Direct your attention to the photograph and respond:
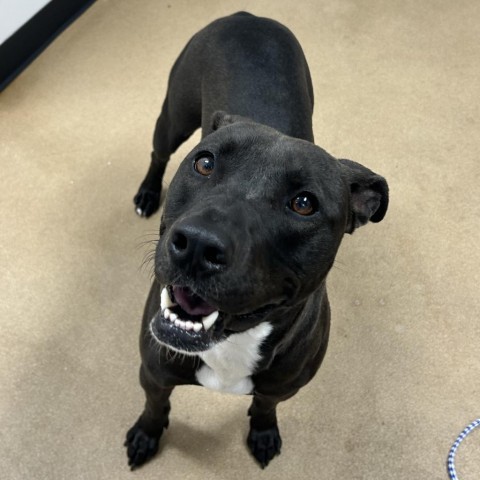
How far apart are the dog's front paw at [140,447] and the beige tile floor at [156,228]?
0.04 m

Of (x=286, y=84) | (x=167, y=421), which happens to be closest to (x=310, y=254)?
(x=286, y=84)

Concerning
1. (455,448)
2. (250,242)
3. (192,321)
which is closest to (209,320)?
(192,321)

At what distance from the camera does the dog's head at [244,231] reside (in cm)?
123

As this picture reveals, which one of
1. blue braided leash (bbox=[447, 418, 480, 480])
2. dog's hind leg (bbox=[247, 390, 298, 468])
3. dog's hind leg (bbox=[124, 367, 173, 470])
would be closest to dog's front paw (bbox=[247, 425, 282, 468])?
dog's hind leg (bbox=[247, 390, 298, 468])

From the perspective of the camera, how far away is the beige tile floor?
2.26 m

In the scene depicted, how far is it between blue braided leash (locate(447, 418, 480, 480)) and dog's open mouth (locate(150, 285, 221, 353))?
1.32m

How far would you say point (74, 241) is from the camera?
8.84ft

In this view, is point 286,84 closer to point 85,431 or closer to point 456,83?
point 85,431

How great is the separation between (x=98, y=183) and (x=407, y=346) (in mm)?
1571

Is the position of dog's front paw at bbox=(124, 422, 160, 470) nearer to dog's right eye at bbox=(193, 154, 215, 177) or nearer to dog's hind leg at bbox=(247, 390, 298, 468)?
dog's hind leg at bbox=(247, 390, 298, 468)

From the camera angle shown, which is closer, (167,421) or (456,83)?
(167,421)

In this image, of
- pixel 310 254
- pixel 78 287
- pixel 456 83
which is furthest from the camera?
pixel 456 83

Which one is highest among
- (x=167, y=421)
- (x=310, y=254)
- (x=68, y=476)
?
(x=310, y=254)

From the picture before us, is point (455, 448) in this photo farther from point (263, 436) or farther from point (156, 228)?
point (156, 228)
